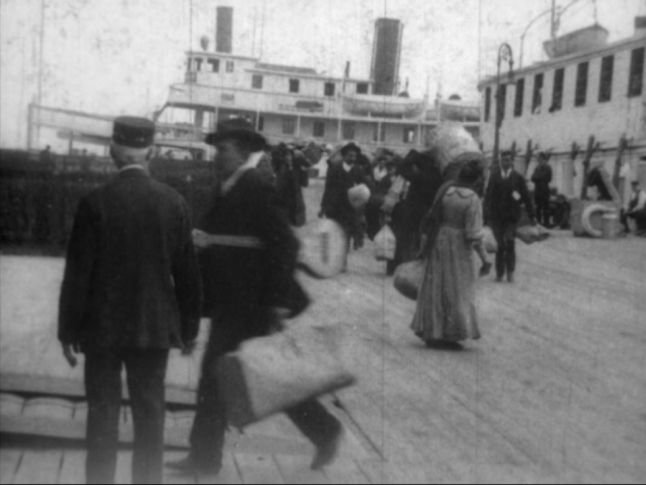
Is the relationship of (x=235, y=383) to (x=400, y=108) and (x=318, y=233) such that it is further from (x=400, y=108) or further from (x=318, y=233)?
(x=400, y=108)

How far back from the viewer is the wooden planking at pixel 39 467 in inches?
217

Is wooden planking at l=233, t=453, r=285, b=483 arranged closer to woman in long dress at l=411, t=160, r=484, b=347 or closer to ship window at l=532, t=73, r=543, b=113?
woman in long dress at l=411, t=160, r=484, b=347

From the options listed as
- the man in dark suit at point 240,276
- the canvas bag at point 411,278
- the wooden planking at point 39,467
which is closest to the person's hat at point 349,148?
the canvas bag at point 411,278

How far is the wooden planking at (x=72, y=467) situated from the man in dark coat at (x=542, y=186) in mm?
24754

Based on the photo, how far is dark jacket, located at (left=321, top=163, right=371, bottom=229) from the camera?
19.7 m

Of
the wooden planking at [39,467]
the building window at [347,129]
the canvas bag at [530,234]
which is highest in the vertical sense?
the building window at [347,129]

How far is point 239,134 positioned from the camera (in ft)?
19.4

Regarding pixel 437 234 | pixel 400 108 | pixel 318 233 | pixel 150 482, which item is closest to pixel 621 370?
pixel 437 234

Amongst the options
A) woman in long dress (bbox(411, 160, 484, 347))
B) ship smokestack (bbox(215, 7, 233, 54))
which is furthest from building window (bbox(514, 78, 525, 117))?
woman in long dress (bbox(411, 160, 484, 347))

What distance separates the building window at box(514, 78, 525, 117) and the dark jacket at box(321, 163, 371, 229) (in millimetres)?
26325

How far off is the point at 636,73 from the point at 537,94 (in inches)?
349

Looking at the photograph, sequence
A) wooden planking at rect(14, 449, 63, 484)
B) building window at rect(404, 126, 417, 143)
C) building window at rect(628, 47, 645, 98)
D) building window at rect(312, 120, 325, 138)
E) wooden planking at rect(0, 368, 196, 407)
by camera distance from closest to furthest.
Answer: wooden planking at rect(14, 449, 63, 484)
wooden planking at rect(0, 368, 196, 407)
building window at rect(628, 47, 645, 98)
building window at rect(312, 120, 325, 138)
building window at rect(404, 126, 417, 143)

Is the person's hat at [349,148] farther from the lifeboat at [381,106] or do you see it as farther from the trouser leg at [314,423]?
the lifeboat at [381,106]

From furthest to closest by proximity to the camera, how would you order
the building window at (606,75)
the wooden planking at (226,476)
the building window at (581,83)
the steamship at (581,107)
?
the building window at (581,83) < the building window at (606,75) < the steamship at (581,107) < the wooden planking at (226,476)
